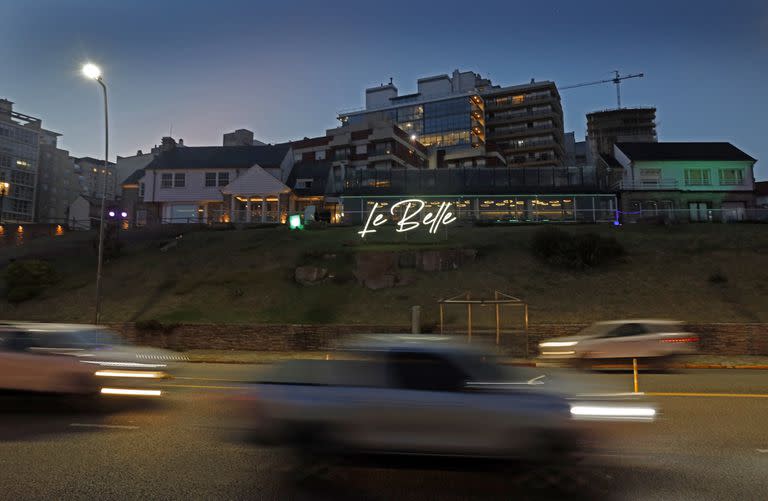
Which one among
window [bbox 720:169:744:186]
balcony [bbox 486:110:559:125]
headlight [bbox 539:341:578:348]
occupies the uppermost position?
balcony [bbox 486:110:559:125]

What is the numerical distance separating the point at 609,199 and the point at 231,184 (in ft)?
125

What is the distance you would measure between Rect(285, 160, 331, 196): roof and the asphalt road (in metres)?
48.2

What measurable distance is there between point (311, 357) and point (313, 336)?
5.81 ft

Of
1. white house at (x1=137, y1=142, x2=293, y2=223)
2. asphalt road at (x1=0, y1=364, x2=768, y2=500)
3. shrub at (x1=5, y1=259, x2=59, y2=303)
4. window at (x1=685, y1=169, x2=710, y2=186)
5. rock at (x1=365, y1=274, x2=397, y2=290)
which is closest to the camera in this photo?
asphalt road at (x1=0, y1=364, x2=768, y2=500)

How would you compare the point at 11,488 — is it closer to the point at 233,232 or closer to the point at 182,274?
the point at 182,274

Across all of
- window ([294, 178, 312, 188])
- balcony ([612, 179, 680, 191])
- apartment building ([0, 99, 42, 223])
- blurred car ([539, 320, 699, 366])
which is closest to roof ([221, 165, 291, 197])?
window ([294, 178, 312, 188])

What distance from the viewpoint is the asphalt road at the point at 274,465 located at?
17.8 ft

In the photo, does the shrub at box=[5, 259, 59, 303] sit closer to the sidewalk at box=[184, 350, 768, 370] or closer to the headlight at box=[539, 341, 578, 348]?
the sidewalk at box=[184, 350, 768, 370]

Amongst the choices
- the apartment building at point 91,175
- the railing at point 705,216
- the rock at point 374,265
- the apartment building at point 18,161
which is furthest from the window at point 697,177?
the apartment building at point 91,175

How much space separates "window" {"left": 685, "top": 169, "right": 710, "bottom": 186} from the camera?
171ft

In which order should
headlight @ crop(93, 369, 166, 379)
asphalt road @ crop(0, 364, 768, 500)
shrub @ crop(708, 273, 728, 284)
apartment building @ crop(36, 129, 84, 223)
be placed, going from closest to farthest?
asphalt road @ crop(0, 364, 768, 500), headlight @ crop(93, 369, 166, 379), shrub @ crop(708, 273, 728, 284), apartment building @ crop(36, 129, 84, 223)

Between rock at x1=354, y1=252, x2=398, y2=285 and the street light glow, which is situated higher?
the street light glow

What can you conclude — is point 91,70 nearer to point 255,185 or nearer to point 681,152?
point 255,185

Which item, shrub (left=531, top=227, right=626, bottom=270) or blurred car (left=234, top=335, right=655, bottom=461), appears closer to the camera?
blurred car (left=234, top=335, right=655, bottom=461)
